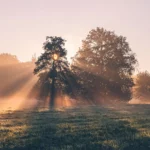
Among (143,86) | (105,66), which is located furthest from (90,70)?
(143,86)

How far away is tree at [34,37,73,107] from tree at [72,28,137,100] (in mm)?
3790

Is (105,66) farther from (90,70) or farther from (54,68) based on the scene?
(54,68)

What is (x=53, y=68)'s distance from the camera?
60.4 metres

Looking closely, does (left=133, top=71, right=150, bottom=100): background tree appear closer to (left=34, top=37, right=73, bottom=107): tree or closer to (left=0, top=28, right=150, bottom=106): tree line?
(left=0, top=28, right=150, bottom=106): tree line

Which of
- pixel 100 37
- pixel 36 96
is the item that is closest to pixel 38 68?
pixel 36 96

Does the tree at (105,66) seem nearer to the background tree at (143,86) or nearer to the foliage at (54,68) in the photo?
the foliage at (54,68)

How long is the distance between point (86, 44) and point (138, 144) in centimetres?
5429

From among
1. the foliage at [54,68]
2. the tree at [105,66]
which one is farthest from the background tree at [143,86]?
the foliage at [54,68]

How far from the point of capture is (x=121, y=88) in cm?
6394

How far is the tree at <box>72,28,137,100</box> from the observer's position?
2482 inches

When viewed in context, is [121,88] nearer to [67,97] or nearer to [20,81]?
[67,97]

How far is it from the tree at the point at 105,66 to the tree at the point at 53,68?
3790 millimetres

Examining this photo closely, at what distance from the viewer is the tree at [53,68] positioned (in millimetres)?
59822

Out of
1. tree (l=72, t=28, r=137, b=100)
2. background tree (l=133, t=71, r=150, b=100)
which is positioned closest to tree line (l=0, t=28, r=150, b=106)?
tree (l=72, t=28, r=137, b=100)
